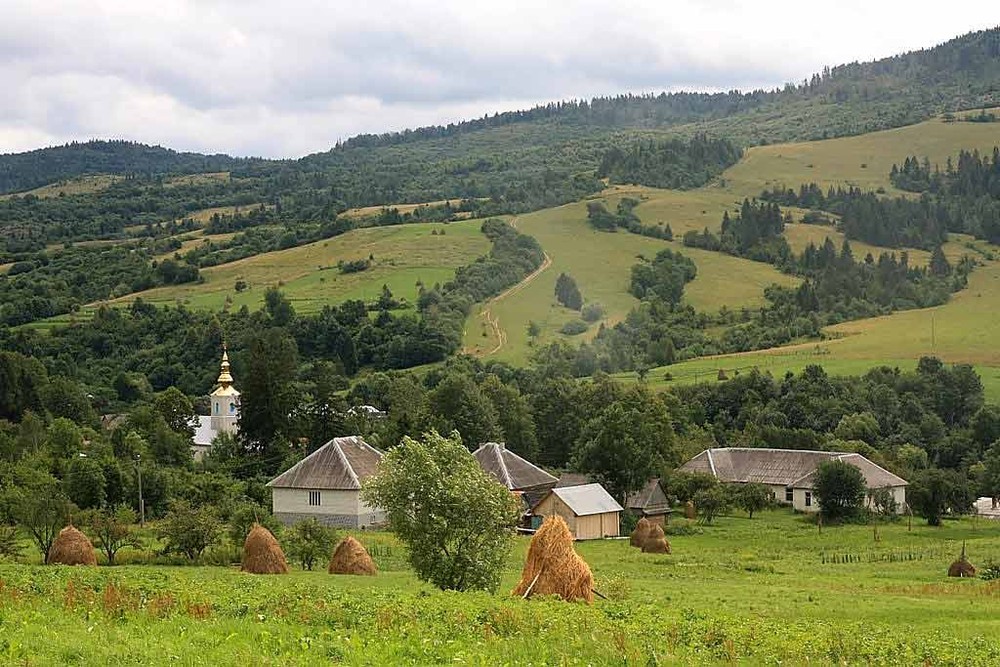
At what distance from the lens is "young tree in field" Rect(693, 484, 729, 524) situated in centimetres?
6525

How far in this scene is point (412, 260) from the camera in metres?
148

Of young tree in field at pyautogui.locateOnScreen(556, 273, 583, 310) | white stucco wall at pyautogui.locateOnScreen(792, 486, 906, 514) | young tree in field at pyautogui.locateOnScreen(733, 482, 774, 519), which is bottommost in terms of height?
white stucco wall at pyautogui.locateOnScreen(792, 486, 906, 514)

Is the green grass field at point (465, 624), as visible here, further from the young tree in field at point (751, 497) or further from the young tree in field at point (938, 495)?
the young tree in field at point (751, 497)

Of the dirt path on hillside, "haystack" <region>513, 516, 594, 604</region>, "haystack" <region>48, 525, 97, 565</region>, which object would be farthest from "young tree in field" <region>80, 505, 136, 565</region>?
the dirt path on hillside

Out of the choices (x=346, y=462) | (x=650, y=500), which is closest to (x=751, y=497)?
(x=650, y=500)

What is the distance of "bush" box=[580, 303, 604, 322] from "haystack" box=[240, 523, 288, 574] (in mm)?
96776

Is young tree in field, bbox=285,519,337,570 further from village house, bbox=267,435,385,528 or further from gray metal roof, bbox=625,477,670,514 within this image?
gray metal roof, bbox=625,477,670,514

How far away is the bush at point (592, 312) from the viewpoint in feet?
438

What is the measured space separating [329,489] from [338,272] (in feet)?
289

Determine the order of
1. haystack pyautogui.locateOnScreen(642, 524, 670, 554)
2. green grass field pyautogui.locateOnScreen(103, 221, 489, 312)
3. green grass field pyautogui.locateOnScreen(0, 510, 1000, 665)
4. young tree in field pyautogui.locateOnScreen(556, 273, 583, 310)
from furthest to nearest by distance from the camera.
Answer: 1. green grass field pyautogui.locateOnScreen(103, 221, 489, 312)
2. young tree in field pyautogui.locateOnScreen(556, 273, 583, 310)
3. haystack pyautogui.locateOnScreen(642, 524, 670, 554)
4. green grass field pyautogui.locateOnScreen(0, 510, 1000, 665)

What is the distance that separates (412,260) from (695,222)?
51.1 m

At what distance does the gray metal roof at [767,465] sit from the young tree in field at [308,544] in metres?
35.4

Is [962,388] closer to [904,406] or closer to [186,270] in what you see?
[904,406]

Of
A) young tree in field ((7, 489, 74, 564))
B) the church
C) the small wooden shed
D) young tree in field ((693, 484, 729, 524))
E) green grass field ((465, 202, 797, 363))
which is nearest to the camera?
young tree in field ((7, 489, 74, 564))
